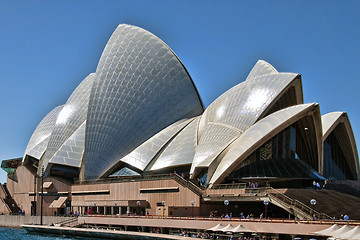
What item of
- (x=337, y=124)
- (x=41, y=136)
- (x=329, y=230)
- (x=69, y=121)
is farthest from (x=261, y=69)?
(x=329, y=230)

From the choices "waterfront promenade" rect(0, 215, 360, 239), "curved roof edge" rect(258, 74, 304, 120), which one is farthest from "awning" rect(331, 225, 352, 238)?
"curved roof edge" rect(258, 74, 304, 120)

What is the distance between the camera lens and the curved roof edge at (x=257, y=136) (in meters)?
41.7

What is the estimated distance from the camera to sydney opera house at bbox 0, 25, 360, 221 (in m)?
42.7

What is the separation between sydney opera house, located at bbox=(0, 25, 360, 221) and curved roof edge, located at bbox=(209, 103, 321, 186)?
0.38 ft

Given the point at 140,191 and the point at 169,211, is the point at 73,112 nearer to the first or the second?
the point at 140,191

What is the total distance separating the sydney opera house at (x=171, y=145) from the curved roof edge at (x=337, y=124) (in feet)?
0.48

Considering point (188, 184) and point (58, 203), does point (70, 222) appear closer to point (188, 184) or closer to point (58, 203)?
point (58, 203)

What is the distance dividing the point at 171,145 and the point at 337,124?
20227 millimetres

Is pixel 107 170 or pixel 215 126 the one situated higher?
pixel 215 126

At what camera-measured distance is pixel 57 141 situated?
6238 centimetres

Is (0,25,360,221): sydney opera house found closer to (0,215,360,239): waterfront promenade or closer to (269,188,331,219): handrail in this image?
(269,188,331,219): handrail

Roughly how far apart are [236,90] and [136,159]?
1300 centimetres

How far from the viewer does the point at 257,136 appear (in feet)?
138

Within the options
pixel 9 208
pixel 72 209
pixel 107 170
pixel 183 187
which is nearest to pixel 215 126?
pixel 183 187
